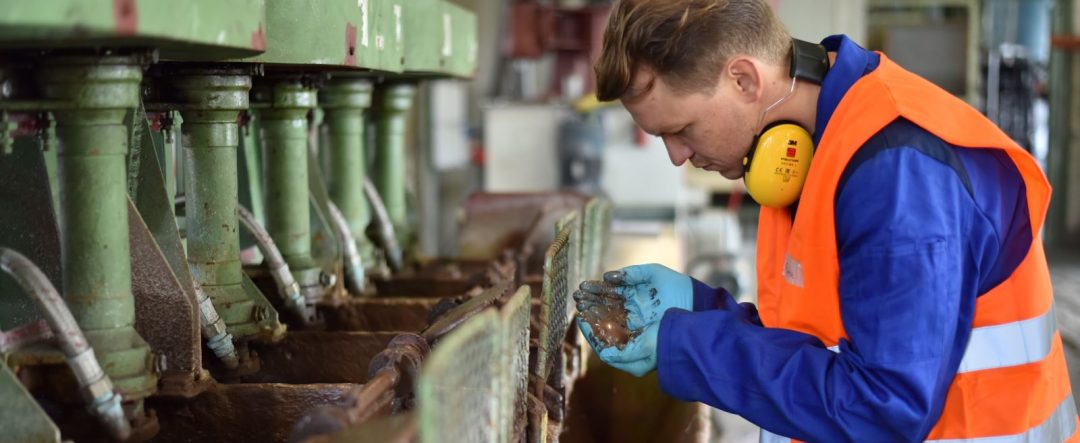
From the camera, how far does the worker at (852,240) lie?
4.64 ft

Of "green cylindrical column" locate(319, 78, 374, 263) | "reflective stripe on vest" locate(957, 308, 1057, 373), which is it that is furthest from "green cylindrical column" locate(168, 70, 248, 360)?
"reflective stripe on vest" locate(957, 308, 1057, 373)

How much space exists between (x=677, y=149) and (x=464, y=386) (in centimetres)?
71

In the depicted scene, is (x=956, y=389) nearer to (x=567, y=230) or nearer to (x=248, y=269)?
(x=567, y=230)

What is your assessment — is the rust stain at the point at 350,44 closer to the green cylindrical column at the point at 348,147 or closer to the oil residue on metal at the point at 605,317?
the oil residue on metal at the point at 605,317

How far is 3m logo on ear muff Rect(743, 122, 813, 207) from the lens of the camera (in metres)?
1.62

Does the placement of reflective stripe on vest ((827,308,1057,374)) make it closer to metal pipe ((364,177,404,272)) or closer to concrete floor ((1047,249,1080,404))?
metal pipe ((364,177,404,272))

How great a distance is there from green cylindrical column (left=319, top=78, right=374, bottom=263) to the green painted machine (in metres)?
0.29

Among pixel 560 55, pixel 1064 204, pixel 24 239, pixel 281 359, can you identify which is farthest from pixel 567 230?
pixel 1064 204

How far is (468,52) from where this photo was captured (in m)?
3.37

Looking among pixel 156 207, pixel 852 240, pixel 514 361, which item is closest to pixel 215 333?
pixel 156 207

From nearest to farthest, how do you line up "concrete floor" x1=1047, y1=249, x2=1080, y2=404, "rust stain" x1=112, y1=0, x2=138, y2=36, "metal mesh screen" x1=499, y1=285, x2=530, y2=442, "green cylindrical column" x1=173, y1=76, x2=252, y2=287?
"rust stain" x1=112, y1=0, x2=138, y2=36, "metal mesh screen" x1=499, y1=285, x2=530, y2=442, "green cylindrical column" x1=173, y1=76, x2=252, y2=287, "concrete floor" x1=1047, y1=249, x2=1080, y2=404

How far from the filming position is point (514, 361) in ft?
4.83

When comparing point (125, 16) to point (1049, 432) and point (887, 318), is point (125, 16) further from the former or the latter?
point (1049, 432)

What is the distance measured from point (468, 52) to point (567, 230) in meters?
1.47
